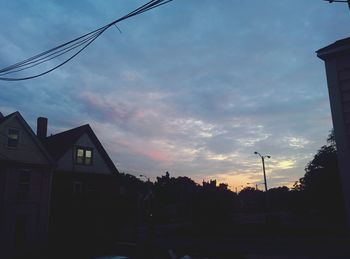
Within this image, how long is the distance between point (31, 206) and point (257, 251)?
58.7 ft

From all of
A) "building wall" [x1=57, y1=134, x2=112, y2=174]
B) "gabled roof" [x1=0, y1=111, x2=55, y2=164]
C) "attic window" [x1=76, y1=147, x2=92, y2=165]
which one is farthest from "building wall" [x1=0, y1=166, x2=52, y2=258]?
"attic window" [x1=76, y1=147, x2=92, y2=165]

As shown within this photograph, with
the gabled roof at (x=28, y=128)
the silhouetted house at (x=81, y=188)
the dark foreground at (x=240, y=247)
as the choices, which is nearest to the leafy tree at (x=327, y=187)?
the dark foreground at (x=240, y=247)

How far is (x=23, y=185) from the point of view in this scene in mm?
28266

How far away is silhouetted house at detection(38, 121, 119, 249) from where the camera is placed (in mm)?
27000

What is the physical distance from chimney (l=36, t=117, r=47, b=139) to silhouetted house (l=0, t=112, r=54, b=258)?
595 centimetres

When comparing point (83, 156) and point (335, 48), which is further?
point (83, 156)

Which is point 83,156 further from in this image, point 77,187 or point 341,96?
point 341,96

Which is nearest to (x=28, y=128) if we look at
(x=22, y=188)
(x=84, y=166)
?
(x=22, y=188)

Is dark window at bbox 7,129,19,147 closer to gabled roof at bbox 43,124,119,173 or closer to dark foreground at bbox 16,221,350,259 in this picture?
gabled roof at bbox 43,124,119,173

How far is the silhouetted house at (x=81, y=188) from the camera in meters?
27.0

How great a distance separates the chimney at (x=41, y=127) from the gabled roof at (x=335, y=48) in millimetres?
31931

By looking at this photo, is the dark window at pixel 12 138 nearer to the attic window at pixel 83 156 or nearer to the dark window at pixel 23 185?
the dark window at pixel 23 185

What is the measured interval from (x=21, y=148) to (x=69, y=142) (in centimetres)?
526

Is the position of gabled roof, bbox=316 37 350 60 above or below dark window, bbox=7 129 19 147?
below
